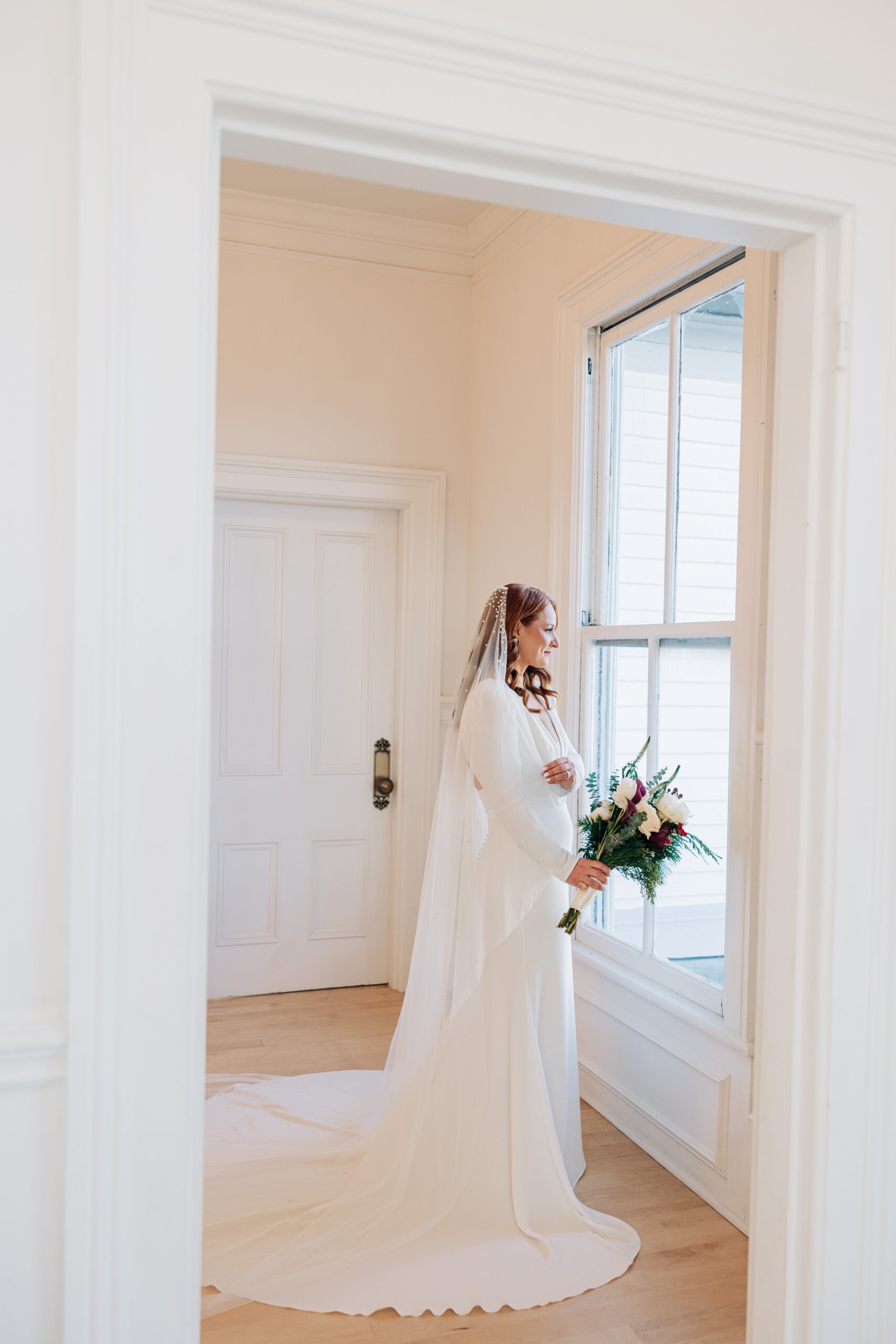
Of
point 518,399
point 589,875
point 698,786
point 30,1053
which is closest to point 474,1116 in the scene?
point 589,875

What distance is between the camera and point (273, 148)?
4.33 ft

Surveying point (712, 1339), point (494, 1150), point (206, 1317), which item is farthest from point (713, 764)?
point (206, 1317)

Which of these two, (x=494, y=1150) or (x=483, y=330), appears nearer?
(x=494, y=1150)

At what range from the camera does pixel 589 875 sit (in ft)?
8.52

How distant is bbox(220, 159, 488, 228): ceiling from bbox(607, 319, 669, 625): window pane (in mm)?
1294

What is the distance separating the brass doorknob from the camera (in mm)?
4527

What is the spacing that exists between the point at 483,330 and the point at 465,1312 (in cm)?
362

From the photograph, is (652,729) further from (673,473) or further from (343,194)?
(343,194)

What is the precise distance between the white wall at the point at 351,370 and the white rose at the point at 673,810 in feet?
6.73

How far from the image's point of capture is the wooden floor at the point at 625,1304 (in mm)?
2104

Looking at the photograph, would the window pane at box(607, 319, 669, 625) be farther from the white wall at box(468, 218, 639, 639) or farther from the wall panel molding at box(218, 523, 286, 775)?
the wall panel molding at box(218, 523, 286, 775)

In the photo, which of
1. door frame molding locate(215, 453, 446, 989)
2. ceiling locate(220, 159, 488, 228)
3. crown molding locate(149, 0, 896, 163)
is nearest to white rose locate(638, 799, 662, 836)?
crown molding locate(149, 0, 896, 163)

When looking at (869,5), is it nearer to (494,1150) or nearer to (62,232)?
(62,232)

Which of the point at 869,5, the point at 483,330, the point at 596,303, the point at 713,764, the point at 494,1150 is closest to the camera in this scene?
the point at 869,5
